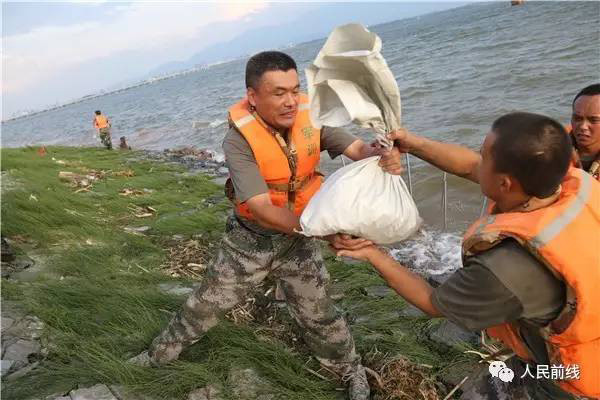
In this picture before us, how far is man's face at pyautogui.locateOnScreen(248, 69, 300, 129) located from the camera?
2.41 m

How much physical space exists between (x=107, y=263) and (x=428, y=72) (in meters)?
17.0

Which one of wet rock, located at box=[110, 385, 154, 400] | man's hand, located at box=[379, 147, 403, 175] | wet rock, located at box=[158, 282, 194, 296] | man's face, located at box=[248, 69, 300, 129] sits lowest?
wet rock, located at box=[158, 282, 194, 296]

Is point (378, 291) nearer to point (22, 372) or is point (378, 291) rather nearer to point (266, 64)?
point (266, 64)

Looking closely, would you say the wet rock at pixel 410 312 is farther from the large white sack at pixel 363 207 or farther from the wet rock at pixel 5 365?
the wet rock at pixel 5 365

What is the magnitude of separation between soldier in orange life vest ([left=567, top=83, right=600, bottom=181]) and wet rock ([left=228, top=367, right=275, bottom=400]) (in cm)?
259

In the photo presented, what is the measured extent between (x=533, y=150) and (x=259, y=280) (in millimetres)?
1887

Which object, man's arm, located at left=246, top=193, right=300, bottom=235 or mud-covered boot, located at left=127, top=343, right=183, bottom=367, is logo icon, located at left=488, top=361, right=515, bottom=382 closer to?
man's arm, located at left=246, top=193, right=300, bottom=235

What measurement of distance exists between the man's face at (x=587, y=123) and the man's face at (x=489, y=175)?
6.62 feet

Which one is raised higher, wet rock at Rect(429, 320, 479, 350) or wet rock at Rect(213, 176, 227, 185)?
wet rock at Rect(213, 176, 227, 185)

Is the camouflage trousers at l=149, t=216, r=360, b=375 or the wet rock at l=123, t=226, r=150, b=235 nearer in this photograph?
the camouflage trousers at l=149, t=216, r=360, b=375

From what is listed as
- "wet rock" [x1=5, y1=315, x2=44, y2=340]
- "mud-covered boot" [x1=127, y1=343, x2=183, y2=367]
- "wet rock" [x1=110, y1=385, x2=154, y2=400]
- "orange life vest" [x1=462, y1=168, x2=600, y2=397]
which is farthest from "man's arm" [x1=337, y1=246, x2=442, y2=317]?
"wet rock" [x1=5, y1=315, x2=44, y2=340]

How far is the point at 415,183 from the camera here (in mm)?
7648

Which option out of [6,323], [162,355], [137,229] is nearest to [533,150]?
[162,355]

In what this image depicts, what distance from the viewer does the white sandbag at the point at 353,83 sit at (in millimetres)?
1740
